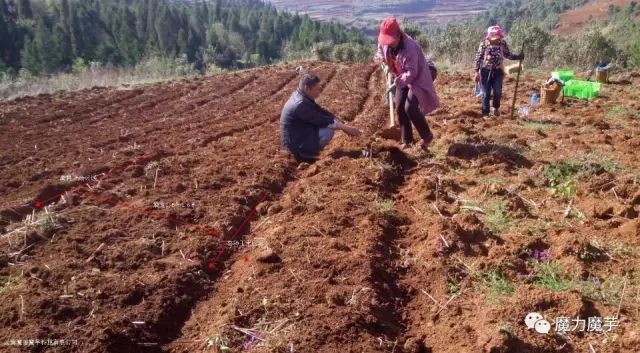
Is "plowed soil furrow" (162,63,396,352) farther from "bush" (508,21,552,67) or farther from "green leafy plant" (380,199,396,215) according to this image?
"bush" (508,21,552,67)

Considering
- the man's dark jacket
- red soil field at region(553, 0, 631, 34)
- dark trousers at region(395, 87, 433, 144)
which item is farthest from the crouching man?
red soil field at region(553, 0, 631, 34)

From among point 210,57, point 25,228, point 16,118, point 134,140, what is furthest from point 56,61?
point 25,228

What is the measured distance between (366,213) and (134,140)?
459cm

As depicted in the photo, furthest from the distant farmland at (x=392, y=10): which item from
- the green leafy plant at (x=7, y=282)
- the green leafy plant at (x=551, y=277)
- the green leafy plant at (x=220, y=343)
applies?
the green leafy plant at (x=220, y=343)

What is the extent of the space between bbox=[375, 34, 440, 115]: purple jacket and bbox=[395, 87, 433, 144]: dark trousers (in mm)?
62

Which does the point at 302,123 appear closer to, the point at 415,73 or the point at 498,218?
the point at 415,73

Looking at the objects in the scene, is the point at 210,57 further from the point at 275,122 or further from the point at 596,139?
Answer: the point at 596,139

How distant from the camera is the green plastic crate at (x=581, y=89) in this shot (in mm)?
8703

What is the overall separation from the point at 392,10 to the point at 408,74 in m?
105

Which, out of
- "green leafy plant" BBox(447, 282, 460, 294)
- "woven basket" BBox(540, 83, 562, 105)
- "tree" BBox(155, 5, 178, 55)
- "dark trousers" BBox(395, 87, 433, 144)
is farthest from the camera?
"tree" BBox(155, 5, 178, 55)

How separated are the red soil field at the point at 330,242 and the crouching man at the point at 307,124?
8.6 inches

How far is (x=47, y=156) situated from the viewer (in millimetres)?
6762

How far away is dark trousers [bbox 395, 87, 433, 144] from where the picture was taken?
5702 mm

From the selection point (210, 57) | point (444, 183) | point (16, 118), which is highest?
point (444, 183)
